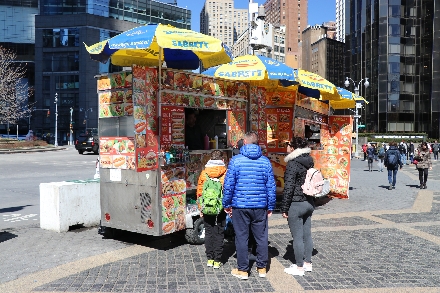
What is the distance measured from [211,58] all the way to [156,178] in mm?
3047

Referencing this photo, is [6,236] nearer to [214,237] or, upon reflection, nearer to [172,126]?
[172,126]

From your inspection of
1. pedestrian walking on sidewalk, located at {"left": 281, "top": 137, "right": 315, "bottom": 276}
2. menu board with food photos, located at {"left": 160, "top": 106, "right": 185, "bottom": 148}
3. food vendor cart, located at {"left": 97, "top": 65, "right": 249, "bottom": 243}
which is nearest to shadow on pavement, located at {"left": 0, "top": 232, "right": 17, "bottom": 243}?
food vendor cart, located at {"left": 97, "top": 65, "right": 249, "bottom": 243}

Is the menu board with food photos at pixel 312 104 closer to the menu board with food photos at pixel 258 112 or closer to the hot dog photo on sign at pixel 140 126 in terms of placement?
the menu board with food photos at pixel 258 112

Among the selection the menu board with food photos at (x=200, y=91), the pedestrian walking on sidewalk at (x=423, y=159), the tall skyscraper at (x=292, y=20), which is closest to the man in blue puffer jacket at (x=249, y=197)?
the menu board with food photos at (x=200, y=91)

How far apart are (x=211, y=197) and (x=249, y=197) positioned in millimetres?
748

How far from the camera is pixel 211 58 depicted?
28.1ft

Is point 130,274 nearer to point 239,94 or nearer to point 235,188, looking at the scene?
point 235,188

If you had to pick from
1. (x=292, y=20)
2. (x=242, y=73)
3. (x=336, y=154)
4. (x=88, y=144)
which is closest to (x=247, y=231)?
(x=242, y=73)

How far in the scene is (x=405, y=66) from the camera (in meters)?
67.2

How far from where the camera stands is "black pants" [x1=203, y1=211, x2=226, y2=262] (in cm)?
616

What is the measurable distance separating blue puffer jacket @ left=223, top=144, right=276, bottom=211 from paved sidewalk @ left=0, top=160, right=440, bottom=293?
1083 mm

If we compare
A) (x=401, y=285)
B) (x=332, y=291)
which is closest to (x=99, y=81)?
(x=332, y=291)

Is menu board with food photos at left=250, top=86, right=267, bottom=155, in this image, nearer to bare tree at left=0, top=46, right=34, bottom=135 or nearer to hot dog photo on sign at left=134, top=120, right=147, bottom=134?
hot dog photo on sign at left=134, top=120, right=147, bottom=134

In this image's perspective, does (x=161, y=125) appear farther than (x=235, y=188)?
Yes
